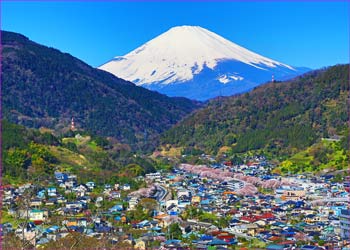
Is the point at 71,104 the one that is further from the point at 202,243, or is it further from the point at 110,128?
the point at 202,243

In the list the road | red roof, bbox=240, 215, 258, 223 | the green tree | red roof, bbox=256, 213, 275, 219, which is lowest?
the green tree

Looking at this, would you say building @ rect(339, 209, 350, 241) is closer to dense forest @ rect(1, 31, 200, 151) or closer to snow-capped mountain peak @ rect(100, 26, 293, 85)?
dense forest @ rect(1, 31, 200, 151)

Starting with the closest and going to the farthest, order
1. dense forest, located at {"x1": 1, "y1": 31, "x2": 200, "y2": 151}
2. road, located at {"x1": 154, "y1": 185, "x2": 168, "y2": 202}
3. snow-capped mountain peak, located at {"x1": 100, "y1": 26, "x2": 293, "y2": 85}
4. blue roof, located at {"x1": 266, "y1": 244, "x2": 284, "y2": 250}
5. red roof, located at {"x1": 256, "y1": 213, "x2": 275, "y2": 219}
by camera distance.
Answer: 1. blue roof, located at {"x1": 266, "y1": 244, "x2": 284, "y2": 250}
2. red roof, located at {"x1": 256, "y1": 213, "x2": 275, "y2": 219}
3. road, located at {"x1": 154, "y1": 185, "x2": 168, "y2": 202}
4. dense forest, located at {"x1": 1, "y1": 31, "x2": 200, "y2": 151}
5. snow-capped mountain peak, located at {"x1": 100, "y1": 26, "x2": 293, "y2": 85}

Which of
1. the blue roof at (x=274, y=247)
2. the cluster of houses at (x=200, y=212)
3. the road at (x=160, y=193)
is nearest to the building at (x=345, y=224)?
the cluster of houses at (x=200, y=212)

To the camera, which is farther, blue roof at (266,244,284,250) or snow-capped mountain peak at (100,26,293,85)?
snow-capped mountain peak at (100,26,293,85)

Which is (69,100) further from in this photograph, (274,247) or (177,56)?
(177,56)

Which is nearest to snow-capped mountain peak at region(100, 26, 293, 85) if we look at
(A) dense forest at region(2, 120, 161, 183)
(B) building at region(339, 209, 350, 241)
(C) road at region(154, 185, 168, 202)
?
(A) dense forest at region(2, 120, 161, 183)

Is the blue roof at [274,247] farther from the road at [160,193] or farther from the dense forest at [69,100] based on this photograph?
the dense forest at [69,100]
